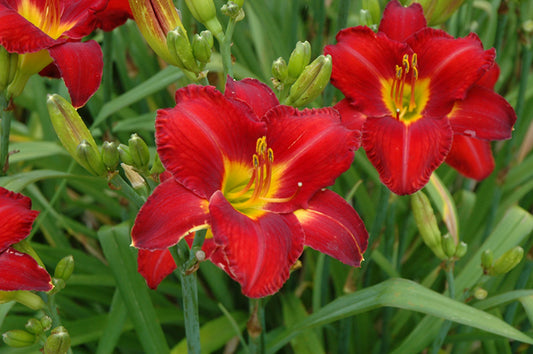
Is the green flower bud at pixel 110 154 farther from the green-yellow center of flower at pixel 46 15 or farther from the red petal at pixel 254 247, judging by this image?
the green-yellow center of flower at pixel 46 15

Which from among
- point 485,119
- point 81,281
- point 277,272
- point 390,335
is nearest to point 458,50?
point 485,119

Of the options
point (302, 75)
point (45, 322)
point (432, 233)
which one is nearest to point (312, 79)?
point (302, 75)

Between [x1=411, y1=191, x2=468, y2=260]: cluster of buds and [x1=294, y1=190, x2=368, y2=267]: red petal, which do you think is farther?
[x1=411, y1=191, x2=468, y2=260]: cluster of buds

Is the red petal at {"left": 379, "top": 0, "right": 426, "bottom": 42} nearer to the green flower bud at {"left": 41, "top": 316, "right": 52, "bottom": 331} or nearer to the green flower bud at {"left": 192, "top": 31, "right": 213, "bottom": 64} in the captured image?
the green flower bud at {"left": 192, "top": 31, "right": 213, "bottom": 64}

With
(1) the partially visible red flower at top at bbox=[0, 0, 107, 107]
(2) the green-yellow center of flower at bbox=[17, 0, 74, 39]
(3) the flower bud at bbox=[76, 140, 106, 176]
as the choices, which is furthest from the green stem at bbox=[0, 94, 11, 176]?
(3) the flower bud at bbox=[76, 140, 106, 176]

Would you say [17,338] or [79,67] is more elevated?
[79,67]

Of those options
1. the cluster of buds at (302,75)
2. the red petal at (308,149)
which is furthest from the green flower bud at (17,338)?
the cluster of buds at (302,75)

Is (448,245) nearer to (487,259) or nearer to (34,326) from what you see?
(487,259)
